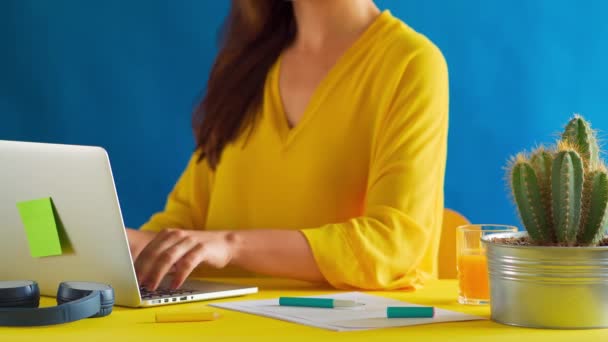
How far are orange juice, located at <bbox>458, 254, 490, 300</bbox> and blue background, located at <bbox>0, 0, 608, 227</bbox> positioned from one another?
1755mm

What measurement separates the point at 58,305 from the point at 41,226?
207 millimetres

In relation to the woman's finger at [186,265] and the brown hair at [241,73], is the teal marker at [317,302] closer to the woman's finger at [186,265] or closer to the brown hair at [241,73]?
the woman's finger at [186,265]

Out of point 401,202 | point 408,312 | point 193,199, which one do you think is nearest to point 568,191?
point 408,312

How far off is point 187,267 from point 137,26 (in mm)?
2003

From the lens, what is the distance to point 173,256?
1.33 metres

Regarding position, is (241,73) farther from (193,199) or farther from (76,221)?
(76,221)

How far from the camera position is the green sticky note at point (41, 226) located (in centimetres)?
129

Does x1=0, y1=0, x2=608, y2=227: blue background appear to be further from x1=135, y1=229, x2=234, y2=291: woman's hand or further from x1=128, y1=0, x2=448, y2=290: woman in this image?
x1=135, y1=229, x2=234, y2=291: woman's hand

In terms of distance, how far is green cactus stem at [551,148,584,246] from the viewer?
1093mm

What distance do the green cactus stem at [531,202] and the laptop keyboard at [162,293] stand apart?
512 mm

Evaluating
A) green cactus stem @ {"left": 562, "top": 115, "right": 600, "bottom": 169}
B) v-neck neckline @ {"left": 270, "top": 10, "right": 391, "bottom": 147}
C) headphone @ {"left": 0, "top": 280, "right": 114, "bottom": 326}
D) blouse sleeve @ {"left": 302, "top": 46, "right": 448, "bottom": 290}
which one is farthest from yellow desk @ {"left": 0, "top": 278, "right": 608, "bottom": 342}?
v-neck neckline @ {"left": 270, "top": 10, "right": 391, "bottom": 147}

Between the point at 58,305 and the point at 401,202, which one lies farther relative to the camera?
the point at 401,202

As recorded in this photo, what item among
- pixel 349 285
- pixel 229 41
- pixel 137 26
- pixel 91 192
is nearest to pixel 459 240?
pixel 349 285

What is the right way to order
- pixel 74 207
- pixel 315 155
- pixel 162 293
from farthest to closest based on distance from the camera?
pixel 315 155
pixel 162 293
pixel 74 207
